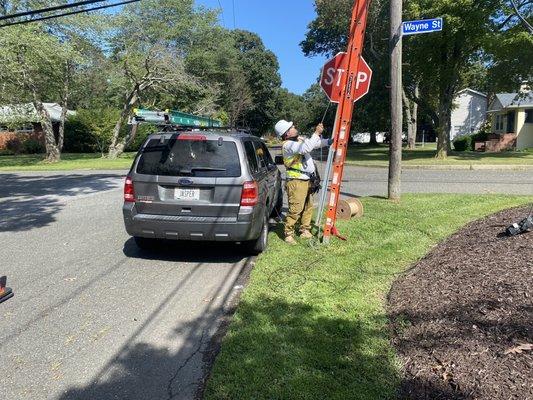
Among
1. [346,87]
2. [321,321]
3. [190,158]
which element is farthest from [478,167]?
[321,321]

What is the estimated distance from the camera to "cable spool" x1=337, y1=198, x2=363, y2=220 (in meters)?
8.65

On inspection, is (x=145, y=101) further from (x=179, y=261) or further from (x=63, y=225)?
(x=179, y=261)

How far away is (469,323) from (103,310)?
3411mm

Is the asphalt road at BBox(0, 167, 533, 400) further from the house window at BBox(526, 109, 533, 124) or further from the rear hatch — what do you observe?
the house window at BBox(526, 109, 533, 124)

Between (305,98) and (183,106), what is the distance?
83.2 m

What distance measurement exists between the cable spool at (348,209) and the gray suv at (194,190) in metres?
2.72

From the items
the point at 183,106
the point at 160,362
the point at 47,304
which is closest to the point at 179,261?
the point at 47,304

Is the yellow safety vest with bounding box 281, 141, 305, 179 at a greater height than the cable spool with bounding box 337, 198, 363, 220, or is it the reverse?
the yellow safety vest with bounding box 281, 141, 305, 179

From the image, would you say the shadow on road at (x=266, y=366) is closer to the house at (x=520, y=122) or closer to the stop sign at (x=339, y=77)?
the stop sign at (x=339, y=77)

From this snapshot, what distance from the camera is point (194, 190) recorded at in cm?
609

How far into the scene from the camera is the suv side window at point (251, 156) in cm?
643

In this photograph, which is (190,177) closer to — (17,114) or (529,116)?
(17,114)

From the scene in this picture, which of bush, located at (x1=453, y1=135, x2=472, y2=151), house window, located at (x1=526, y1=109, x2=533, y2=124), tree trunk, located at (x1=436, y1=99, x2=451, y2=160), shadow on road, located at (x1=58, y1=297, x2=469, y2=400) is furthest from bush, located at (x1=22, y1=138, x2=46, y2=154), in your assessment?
shadow on road, located at (x1=58, y1=297, x2=469, y2=400)

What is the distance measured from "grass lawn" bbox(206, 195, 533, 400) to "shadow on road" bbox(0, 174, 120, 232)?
5395mm
